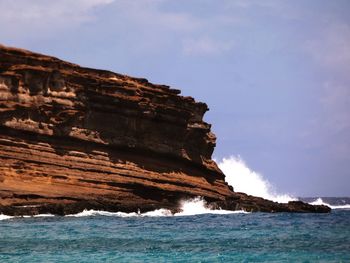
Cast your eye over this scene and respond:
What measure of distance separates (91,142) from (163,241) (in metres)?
23.4

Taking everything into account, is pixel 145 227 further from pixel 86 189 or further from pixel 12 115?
pixel 12 115

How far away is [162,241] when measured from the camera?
29922 mm

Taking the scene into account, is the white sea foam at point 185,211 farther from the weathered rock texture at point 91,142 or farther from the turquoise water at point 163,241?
the turquoise water at point 163,241

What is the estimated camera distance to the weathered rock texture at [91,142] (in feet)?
157

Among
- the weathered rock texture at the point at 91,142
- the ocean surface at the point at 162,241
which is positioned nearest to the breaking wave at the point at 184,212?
the weathered rock texture at the point at 91,142

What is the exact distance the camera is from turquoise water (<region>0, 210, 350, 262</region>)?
945 inches

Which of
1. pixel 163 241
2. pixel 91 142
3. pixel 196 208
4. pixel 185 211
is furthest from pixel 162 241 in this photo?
pixel 196 208

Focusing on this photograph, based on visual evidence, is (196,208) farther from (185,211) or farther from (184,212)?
(184,212)

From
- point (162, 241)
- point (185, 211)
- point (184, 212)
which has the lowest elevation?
point (162, 241)

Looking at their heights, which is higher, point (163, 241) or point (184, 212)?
point (184, 212)

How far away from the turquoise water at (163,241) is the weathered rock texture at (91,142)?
20.7ft

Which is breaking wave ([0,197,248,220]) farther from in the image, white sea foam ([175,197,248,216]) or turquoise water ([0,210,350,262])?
turquoise water ([0,210,350,262])

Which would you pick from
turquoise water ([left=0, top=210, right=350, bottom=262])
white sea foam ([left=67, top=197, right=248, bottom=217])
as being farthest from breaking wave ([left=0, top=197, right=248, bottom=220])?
turquoise water ([left=0, top=210, right=350, bottom=262])

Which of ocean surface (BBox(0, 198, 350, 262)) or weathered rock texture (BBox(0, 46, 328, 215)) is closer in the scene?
ocean surface (BBox(0, 198, 350, 262))
